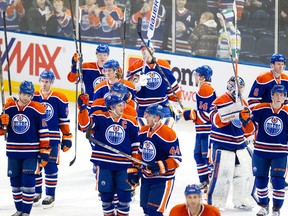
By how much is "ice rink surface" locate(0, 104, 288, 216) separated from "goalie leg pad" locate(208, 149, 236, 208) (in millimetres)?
272

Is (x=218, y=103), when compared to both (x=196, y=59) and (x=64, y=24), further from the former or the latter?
(x=64, y=24)

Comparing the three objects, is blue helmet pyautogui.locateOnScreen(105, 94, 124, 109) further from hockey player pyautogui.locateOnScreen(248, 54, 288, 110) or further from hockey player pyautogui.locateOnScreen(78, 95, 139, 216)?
hockey player pyautogui.locateOnScreen(248, 54, 288, 110)

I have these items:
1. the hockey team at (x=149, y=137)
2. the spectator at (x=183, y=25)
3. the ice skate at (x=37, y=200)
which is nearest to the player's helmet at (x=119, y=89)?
the hockey team at (x=149, y=137)

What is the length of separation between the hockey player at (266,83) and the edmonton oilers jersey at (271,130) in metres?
0.61

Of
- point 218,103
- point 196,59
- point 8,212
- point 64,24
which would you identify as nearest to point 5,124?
point 8,212

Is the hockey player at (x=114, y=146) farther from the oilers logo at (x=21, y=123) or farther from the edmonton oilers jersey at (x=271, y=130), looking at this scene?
the edmonton oilers jersey at (x=271, y=130)

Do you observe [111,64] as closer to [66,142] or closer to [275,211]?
[66,142]

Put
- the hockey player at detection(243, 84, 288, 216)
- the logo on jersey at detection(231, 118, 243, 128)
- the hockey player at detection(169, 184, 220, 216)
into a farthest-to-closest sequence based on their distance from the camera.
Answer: the logo on jersey at detection(231, 118, 243, 128) < the hockey player at detection(243, 84, 288, 216) < the hockey player at detection(169, 184, 220, 216)

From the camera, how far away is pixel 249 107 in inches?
452

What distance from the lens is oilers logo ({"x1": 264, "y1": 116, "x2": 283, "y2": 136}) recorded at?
1096 cm

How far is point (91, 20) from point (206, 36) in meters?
2.15

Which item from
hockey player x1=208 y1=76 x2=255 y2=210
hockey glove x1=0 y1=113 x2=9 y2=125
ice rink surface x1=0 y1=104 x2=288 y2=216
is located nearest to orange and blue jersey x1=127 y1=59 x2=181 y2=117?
ice rink surface x1=0 y1=104 x2=288 y2=216

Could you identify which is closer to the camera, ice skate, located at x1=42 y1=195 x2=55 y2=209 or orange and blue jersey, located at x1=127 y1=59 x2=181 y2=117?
ice skate, located at x1=42 y1=195 x2=55 y2=209

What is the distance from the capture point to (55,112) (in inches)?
461
